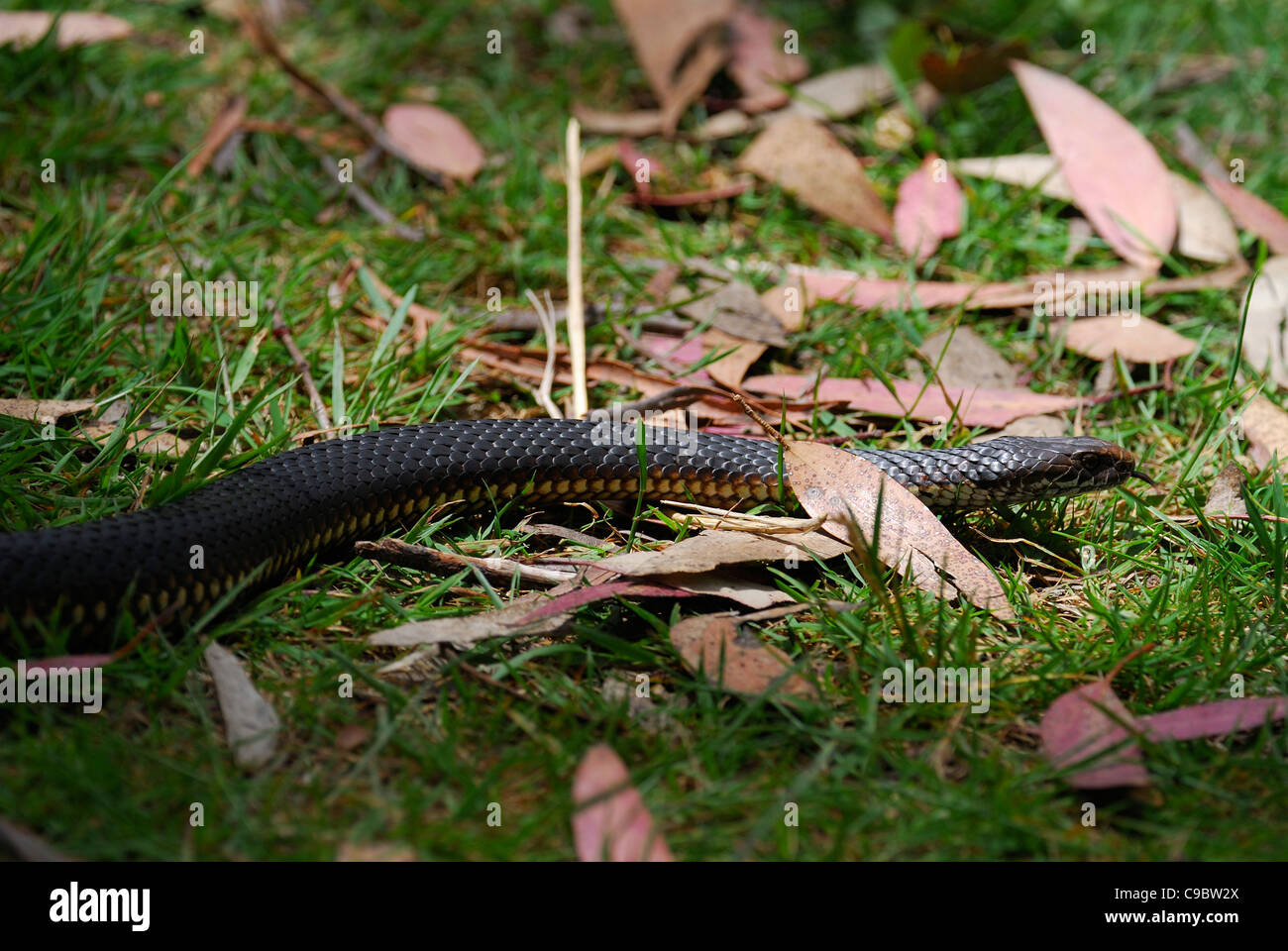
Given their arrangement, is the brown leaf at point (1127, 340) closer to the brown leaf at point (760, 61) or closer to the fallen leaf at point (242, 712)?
the brown leaf at point (760, 61)

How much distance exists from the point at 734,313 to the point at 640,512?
1.67m

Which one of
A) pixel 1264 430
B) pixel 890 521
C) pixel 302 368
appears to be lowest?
pixel 890 521

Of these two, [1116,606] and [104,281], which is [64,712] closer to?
[104,281]

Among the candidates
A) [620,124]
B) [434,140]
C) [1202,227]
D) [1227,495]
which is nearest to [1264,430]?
[1227,495]

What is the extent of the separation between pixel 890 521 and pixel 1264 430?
84.8 inches

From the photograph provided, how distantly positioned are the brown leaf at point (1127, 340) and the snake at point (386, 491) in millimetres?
1120

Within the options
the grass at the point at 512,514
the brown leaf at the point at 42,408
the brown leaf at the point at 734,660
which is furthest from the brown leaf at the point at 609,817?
the brown leaf at the point at 42,408

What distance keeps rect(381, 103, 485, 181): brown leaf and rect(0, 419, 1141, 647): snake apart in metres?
2.54

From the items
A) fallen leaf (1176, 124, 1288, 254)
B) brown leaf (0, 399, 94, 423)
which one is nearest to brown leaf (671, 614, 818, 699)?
brown leaf (0, 399, 94, 423)

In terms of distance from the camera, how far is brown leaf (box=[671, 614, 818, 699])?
3689 mm

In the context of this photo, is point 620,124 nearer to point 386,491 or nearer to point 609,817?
point 386,491

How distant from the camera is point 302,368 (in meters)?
5.33

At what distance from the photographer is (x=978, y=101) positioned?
294 inches
